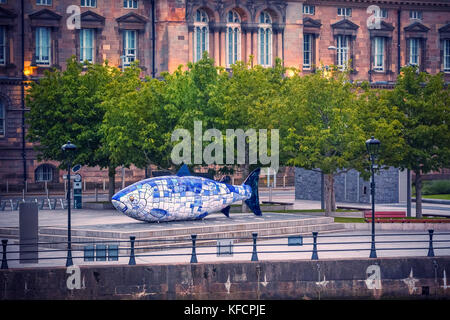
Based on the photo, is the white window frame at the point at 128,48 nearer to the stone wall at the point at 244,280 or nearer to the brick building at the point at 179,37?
the brick building at the point at 179,37

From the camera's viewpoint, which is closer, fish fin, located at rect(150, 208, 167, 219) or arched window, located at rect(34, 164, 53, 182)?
fish fin, located at rect(150, 208, 167, 219)

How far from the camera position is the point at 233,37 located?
276ft

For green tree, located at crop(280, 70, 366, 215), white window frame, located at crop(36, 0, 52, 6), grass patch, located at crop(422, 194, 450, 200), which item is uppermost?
white window frame, located at crop(36, 0, 52, 6)

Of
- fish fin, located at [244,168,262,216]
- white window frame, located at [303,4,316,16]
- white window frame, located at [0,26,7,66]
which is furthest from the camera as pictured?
white window frame, located at [303,4,316,16]

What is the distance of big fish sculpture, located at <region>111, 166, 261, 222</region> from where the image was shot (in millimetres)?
41531

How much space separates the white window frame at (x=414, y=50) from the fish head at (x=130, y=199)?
5864cm

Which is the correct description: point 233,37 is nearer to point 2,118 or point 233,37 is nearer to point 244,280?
point 2,118

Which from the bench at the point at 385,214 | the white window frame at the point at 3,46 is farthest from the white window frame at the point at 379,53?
the bench at the point at 385,214

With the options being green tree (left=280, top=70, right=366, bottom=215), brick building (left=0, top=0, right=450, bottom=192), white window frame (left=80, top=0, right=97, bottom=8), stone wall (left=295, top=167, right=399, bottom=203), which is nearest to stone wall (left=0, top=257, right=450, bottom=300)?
green tree (left=280, top=70, right=366, bottom=215)

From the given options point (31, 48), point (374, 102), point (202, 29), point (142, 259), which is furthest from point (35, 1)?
point (142, 259)

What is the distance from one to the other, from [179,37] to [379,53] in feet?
75.8

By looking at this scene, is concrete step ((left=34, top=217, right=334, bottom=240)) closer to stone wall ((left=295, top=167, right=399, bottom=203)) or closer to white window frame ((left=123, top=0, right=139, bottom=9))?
stone wall ((left=295, top=167, right=399, bottom=203))

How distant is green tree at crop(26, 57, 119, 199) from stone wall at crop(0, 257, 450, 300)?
78.4 feet

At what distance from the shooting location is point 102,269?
3394cm
